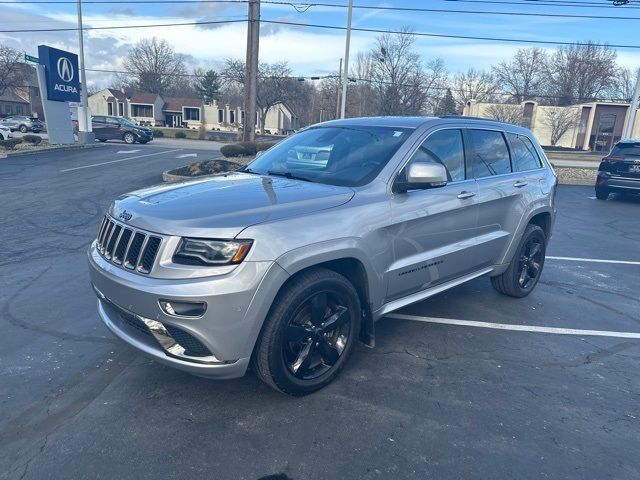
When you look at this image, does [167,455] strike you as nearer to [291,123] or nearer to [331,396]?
[331,396]

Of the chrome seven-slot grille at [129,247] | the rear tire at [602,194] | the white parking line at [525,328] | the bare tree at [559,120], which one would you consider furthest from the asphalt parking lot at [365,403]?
the bare tree at [559,120]

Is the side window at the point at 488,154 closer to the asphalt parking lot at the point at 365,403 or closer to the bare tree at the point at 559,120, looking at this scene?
the asphalt parking lot at the point at 365,403

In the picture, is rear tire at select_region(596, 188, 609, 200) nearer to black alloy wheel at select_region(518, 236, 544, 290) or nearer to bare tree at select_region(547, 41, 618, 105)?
black alloy wheel at select_region(518, 236, 544, 290)

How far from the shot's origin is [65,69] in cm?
2416

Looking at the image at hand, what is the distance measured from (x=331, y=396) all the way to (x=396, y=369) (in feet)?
2.18

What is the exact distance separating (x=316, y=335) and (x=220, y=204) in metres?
1.08

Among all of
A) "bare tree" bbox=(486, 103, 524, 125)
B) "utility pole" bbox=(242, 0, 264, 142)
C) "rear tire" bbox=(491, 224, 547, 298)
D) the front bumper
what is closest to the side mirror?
the front bumper

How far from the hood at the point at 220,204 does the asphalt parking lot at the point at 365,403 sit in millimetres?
1196

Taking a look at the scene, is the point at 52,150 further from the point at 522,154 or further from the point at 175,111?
the point at 175,111

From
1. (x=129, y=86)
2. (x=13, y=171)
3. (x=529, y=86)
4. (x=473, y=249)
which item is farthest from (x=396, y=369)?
(x=129, y=86)

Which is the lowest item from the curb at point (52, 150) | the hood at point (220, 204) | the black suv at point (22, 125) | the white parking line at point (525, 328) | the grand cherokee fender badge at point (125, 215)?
the black suv at point (22, 125)

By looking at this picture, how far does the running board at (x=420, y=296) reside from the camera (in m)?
3.82

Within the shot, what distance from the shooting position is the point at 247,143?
770 inches

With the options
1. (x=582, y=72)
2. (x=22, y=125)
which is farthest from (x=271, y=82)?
(x=582, y=72)
